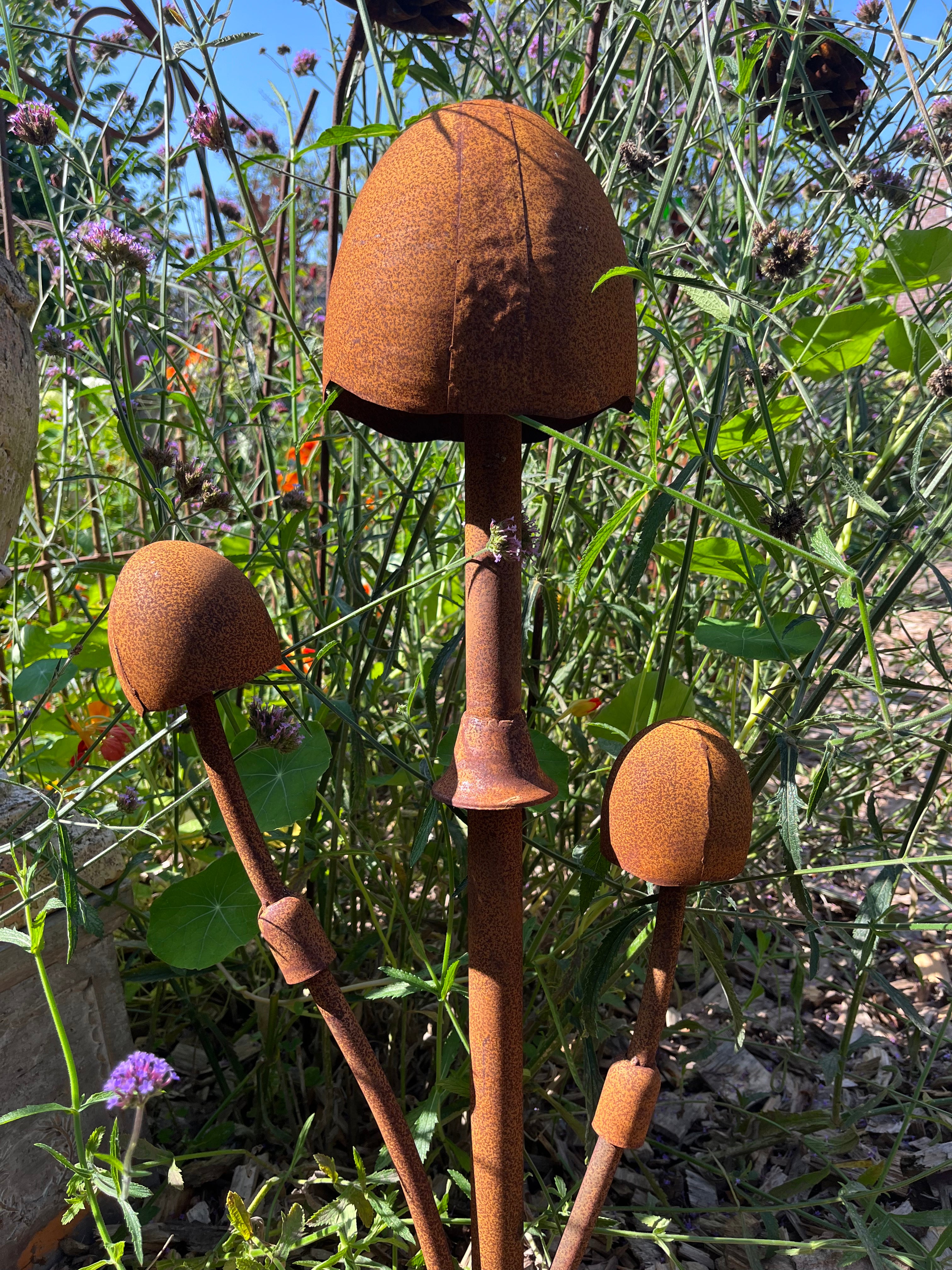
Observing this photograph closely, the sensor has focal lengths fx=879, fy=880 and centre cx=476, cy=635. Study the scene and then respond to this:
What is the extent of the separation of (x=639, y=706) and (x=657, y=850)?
0.42 metres

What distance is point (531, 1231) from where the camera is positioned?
1.15m

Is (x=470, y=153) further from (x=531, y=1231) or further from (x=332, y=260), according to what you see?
(x=531, y=1231)

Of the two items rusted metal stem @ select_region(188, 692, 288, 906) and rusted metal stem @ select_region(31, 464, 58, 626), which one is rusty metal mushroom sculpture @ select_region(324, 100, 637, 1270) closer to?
rusted metal stem @ select_region(188, 692, 288, 906)

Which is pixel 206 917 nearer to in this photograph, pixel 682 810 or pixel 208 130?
pixel 682 810

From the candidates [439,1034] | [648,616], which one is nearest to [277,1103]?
[439,1034]

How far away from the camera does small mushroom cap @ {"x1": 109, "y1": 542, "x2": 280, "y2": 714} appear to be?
79 cm

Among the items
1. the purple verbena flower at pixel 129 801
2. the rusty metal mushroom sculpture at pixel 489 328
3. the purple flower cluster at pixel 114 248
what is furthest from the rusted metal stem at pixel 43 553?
the rusty metal mushroom sculpture at pixel 489 328

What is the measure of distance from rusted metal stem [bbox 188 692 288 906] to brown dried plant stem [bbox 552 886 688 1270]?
398mm

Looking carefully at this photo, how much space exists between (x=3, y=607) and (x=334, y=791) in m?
1.46

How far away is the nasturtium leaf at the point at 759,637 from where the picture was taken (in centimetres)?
112

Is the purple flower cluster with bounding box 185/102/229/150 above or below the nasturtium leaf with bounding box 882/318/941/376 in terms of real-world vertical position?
above

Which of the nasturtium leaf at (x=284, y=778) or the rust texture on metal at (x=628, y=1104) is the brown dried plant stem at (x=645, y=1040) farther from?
the nasturtium leaf at (x=284, y=778)

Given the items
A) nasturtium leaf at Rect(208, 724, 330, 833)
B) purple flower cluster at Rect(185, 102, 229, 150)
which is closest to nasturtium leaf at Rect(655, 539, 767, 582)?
nasturtium leaf at Rect(208, 724, 330, 833)

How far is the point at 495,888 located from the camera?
3.04 ft
